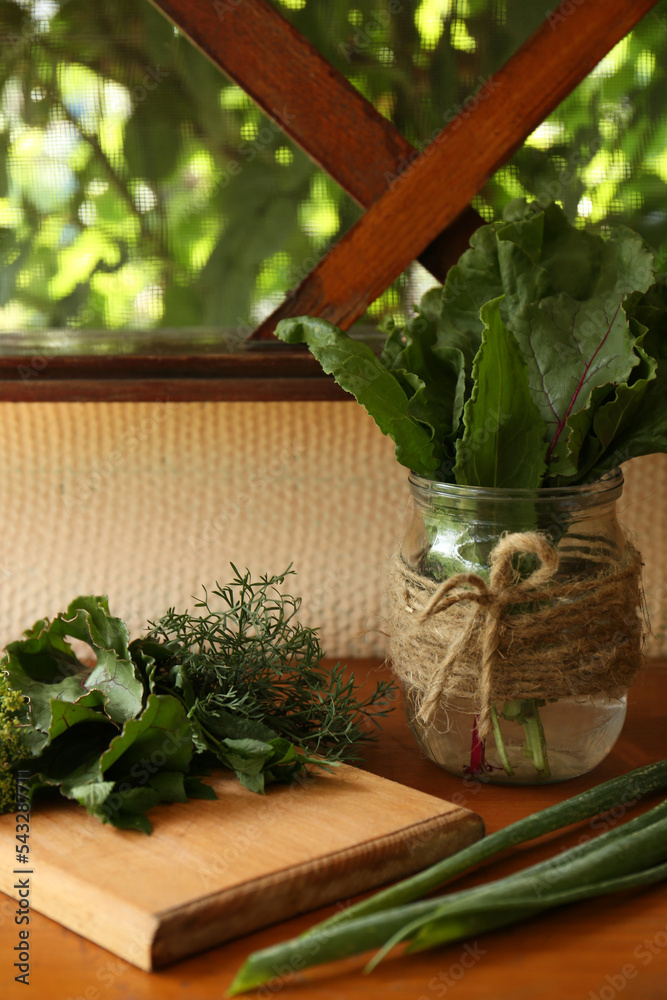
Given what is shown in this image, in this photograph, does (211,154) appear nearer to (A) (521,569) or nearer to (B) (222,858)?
(A) (521,569)

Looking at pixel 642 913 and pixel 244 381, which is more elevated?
pixel 244 381

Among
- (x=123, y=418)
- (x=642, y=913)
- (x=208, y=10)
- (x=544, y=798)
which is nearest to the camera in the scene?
(x=642, y=913)

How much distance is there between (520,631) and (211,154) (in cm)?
49

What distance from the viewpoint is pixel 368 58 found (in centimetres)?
76

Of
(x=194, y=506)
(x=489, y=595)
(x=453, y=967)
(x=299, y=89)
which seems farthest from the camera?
(x=194, y=506)

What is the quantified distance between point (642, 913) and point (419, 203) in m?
0.55

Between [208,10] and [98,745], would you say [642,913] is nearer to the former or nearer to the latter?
[98,745]

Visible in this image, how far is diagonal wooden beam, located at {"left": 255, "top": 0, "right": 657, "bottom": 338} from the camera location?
0.74 meters

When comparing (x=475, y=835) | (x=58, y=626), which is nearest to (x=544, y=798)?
(x=475, y=835)

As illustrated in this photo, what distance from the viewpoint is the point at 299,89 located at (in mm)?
747

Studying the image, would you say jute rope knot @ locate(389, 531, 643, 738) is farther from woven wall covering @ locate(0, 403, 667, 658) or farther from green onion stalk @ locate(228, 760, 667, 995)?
woven wall covering @ locate(0, 403, 667, 658)

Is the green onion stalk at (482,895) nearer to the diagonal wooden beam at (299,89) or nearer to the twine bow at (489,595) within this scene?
the twine bow at (489,595)

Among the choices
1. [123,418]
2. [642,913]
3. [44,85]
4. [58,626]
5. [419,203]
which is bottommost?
[642,913]

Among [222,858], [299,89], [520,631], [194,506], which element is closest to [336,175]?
[299,89]
